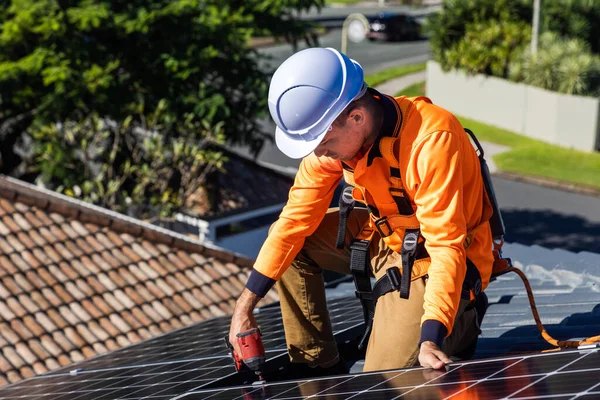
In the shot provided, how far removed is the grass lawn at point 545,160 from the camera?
77.0 ft

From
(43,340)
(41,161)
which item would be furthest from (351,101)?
(41,161)

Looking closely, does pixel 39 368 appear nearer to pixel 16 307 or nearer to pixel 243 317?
pixel 16 307

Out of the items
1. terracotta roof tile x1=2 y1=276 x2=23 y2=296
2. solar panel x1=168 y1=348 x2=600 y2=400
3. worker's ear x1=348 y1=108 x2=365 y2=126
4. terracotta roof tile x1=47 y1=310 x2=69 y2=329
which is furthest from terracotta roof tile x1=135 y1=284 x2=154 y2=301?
worker's ear x1=348 y1=108 x2=365 y2=126

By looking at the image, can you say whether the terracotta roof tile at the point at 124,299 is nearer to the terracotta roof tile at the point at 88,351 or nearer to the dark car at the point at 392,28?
the terracotta roof tile at the point at 88,351

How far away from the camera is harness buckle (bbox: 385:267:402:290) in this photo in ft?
13.6

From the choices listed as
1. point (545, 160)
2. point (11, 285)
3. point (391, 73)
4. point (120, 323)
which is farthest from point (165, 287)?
point (391, 73)

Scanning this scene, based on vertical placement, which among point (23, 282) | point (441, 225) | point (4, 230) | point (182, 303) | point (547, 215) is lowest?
point (547, 215)

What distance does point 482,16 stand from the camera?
97.0 feet

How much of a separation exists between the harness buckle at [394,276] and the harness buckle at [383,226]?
0.63 feet

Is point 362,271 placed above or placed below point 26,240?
above

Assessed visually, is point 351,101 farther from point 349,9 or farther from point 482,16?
point 349,9

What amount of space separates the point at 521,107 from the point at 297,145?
23985mm

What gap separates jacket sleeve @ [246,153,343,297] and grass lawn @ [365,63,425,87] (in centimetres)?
2772

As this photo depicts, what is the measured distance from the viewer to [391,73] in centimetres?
3381
